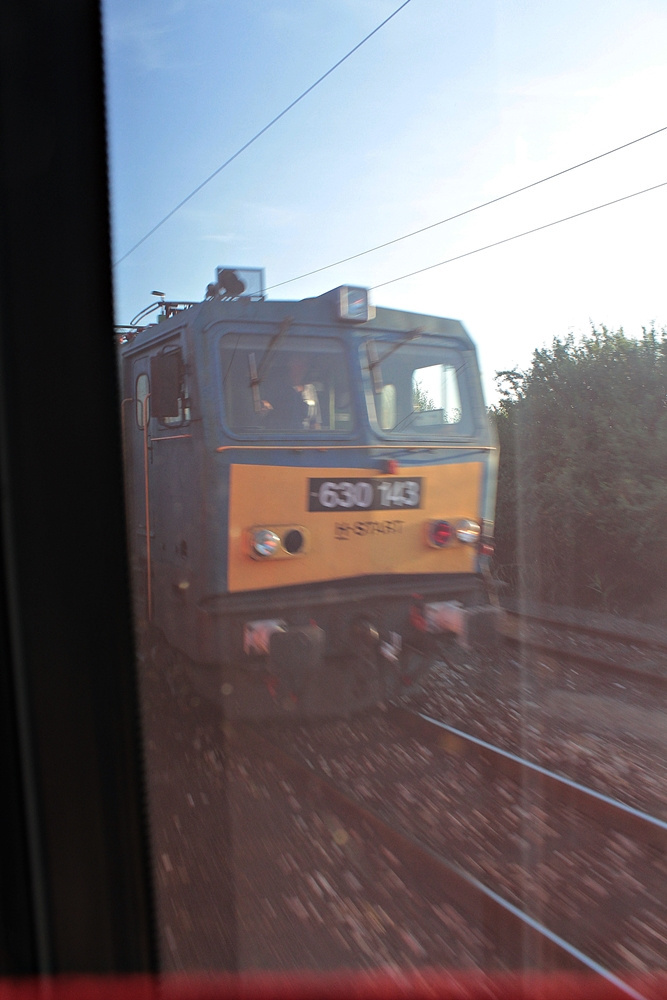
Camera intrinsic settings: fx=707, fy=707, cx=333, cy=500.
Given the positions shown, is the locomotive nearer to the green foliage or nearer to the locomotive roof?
the locomotive roof

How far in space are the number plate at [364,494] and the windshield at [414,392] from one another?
1.24ft

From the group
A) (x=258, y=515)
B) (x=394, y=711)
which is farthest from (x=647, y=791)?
(x=258, y=515)

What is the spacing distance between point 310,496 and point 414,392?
122 cm

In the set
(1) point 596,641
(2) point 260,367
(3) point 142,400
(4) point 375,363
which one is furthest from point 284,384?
(1) point 596,641

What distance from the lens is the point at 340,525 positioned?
4.70 m

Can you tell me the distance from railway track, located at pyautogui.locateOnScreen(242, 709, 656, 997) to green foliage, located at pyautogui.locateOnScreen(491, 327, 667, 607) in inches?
199

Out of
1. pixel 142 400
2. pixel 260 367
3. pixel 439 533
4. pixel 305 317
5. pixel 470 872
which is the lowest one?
pixel 470 872

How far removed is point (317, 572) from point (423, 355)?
6.06 ft

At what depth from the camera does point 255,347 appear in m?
4.61

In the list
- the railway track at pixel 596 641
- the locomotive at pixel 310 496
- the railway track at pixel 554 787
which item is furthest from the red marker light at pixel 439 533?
the railway track at pixel 596 641

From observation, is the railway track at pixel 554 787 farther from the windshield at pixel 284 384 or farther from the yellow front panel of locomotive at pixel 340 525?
the windshield at pixel 284 384

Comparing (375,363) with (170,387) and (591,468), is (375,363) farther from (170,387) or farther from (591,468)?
(591,468)

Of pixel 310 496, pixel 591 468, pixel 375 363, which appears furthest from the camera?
pixel 591 468

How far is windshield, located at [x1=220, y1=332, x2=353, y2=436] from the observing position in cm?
454
